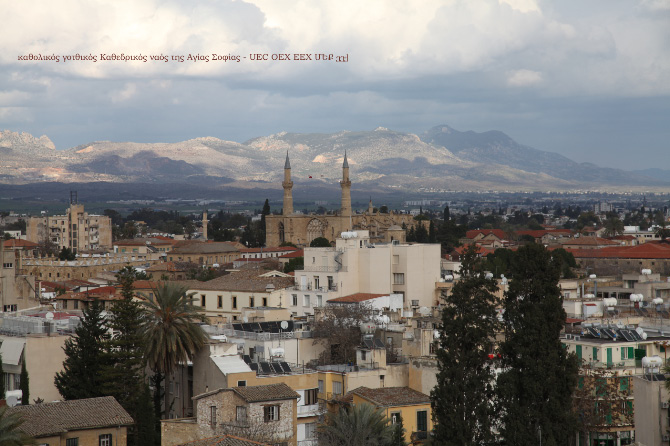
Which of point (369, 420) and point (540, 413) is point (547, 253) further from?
point (369, 420)

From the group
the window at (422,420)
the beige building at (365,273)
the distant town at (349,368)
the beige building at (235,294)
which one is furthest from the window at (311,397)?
the beige building at (365,273)

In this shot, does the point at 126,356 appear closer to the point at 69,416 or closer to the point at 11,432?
the point at 69,416

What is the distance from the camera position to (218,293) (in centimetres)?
4719

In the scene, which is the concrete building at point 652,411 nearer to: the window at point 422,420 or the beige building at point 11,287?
the window at point 422,420

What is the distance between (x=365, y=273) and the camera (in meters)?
48.2

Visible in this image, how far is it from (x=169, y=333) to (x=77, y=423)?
609 cm

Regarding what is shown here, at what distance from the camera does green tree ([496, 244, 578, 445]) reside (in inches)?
948

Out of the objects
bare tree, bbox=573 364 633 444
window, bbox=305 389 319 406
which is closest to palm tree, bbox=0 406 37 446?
window, bbox=305 389 319 406

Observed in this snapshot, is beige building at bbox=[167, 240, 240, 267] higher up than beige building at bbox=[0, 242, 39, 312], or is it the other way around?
beige building at bbox=[167, 240, 240, 267]

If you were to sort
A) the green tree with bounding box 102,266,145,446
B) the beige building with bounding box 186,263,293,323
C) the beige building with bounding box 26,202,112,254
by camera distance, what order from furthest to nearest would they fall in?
the beige building with bounding box 26,202,112,254
the beige building with bounding box 186,263,293,323
the green tree with bounding box 102,266,145,446

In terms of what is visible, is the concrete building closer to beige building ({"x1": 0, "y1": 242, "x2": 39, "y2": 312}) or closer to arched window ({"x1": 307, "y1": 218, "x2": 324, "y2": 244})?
beige building ({"x1": 0, "y1": 242, "x2": 39, "y2": 312})

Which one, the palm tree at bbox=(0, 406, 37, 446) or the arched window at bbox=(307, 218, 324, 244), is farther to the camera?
the arched window at bbox=(307, 218, 324, 244)

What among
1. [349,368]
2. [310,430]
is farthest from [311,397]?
[349,368]

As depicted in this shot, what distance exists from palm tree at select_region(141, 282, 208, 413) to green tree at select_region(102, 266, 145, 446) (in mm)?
283
